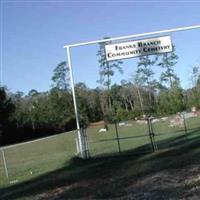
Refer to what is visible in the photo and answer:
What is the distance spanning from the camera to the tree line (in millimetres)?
80750

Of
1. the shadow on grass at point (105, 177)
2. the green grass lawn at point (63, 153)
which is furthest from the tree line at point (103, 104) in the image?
the shadow on grass at point (105, 177)

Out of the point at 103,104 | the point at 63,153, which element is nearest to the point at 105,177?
the point at 63,153

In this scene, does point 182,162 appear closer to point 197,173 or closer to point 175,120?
point 197,173

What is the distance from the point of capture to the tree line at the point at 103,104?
80.8m

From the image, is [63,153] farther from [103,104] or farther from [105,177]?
[103,104]

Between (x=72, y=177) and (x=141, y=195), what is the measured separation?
578 centimetres

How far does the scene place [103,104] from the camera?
96.4 metres

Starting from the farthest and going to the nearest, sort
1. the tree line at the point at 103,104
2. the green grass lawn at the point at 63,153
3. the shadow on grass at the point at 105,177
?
the tree line at the point at 103,104 < the green grass lawn at the point at 63,153 < the shadow on grass at the point at 105,177

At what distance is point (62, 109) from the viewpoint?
9188 centimetres

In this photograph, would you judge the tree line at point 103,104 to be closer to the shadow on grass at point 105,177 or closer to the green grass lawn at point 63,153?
the green grass lawn at point 63,153

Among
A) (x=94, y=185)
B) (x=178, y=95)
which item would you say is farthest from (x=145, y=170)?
(x=178, y=95)

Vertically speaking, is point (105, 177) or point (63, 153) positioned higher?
point (105, 177)

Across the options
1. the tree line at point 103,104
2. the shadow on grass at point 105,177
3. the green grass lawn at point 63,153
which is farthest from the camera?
the tree line at point 103,104

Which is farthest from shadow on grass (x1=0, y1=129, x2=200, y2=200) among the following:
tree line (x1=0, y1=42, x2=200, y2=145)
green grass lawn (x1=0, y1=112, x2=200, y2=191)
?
tree line (x1=0, y1=42, x2=200, y2=145)
